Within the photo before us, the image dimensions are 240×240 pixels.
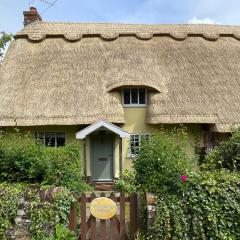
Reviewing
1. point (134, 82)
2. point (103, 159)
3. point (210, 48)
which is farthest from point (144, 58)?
point (103, 159)

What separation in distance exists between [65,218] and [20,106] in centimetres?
905

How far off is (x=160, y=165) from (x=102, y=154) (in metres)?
8.80

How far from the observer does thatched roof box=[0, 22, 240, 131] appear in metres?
14.9

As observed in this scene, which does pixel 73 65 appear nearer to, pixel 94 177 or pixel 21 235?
pixel 94 177

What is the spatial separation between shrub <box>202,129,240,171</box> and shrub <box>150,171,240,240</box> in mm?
1217

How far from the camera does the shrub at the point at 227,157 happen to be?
7930 mm

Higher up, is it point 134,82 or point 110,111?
point 134,82

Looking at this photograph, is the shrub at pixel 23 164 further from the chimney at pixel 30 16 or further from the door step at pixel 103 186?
the chimney at pixel 30 16

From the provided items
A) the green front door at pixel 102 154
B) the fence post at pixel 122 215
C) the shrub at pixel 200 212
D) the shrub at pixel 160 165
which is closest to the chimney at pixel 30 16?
the green front door at pixel 102 154

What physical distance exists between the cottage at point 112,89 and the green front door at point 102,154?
4 centimetres

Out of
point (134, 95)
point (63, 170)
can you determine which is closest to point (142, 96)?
point (134, 95)

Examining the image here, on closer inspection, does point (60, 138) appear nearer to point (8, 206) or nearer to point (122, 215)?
point (8, 206)

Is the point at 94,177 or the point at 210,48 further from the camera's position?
the point at 210,48

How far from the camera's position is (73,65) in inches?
681
